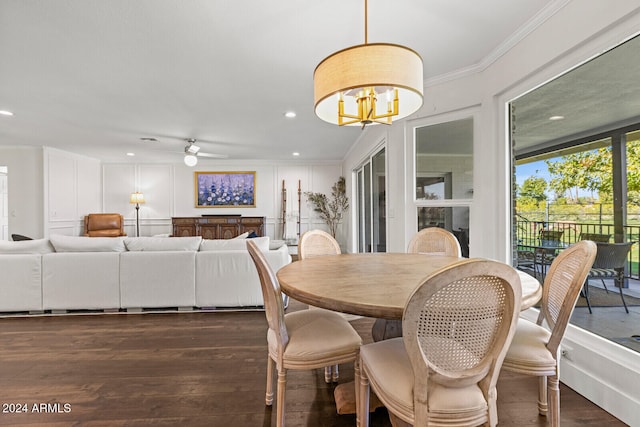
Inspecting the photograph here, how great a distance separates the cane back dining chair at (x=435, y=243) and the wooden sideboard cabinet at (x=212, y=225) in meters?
5.12

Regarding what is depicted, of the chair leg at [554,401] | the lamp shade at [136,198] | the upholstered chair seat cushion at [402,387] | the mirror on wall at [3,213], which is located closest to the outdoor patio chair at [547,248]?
the chair leg at [554,401]

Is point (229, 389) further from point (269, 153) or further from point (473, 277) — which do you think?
point (269, 153)

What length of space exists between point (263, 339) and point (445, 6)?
274 centimetres

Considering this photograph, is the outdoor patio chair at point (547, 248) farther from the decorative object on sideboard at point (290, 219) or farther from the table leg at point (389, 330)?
the decorative object on sideboard at point (290, 219)

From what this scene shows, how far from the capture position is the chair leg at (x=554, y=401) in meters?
1.29

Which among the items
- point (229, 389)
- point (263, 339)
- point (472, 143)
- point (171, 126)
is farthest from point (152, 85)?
point (472, 143)

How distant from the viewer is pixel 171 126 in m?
4.47

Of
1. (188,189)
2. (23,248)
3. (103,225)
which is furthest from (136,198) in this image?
(23,248)

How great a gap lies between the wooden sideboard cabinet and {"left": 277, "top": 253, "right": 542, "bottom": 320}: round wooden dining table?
531 centimetres

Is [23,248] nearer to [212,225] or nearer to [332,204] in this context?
[212,225]

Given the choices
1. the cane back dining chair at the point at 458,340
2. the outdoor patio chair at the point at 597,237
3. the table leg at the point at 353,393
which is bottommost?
the table leg at the point at 353,393

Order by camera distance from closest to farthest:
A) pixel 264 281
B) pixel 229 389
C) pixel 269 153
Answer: pixel 264 281 → pixel 229 389 → pixel 269 153

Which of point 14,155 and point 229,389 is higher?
point 14,155

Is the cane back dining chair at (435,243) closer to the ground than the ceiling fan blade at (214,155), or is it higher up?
closer to the ground
